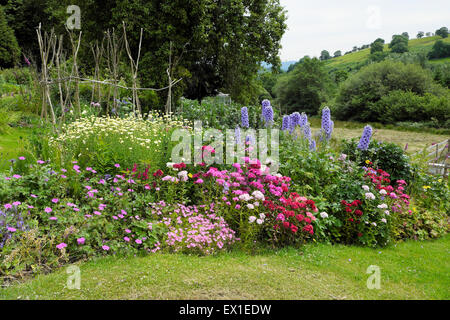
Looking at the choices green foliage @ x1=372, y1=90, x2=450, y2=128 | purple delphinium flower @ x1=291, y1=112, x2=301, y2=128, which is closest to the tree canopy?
purple delphinium flower @ x1=291, y1=112, x2=301, y2=128

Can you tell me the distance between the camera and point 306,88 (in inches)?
1708

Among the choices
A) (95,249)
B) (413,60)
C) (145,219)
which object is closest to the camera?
(95,249)

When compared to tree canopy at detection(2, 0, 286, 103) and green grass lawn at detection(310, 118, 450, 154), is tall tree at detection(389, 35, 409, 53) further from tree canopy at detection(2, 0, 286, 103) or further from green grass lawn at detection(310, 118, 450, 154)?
tree canopy at detection(2, 0, 286, 103)

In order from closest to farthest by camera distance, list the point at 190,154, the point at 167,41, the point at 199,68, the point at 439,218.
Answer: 1. the point at 190,154
2. the point at 439,218
3. the point at 167,41
4. the point at 199,68

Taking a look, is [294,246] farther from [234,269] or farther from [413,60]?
[413,60]

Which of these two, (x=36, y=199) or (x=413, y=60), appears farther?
(x=413, y=60)

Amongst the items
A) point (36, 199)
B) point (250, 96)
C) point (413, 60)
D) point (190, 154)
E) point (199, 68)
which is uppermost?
point (413, 60)

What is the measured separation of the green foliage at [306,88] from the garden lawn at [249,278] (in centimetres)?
3938

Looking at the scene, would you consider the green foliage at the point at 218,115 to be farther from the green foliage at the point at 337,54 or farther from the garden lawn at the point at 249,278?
the green foliage at the point at 337,54

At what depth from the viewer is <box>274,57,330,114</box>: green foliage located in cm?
4294

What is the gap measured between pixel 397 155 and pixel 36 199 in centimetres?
618

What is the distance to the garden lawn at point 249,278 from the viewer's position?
9.32 feet

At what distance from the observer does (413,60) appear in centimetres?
3497
